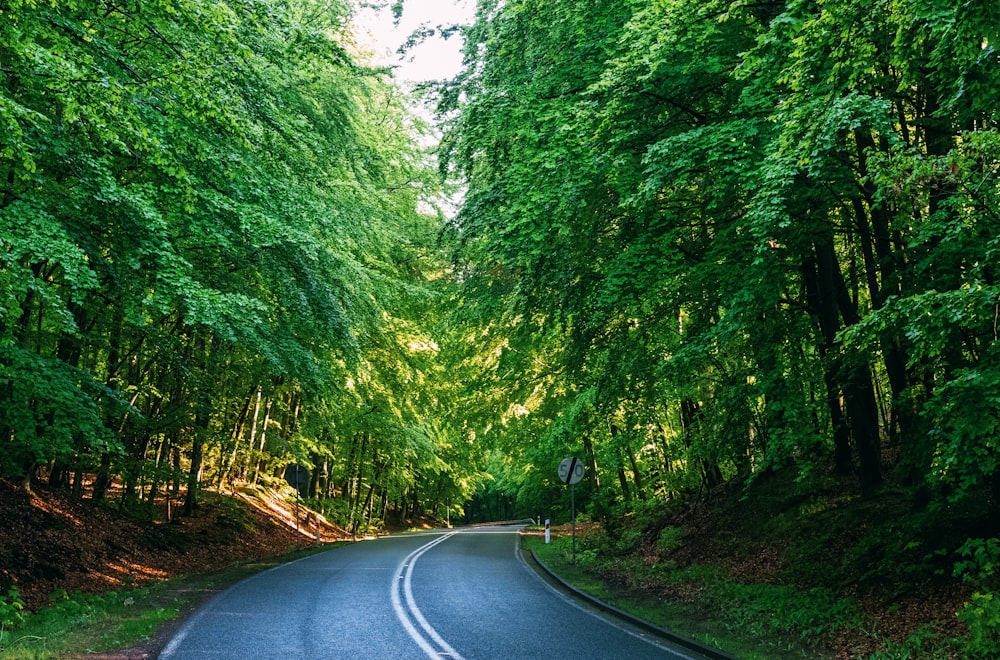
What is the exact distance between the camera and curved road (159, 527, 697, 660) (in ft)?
24.6

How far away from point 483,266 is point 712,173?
9.01 meters

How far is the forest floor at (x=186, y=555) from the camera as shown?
7.89m

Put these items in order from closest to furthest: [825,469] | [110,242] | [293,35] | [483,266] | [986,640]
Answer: [986,640] < [293,35] < [110,242] < [825,469] < [483,266]

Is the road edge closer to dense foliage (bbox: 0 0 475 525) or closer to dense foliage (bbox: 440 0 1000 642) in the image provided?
dense foliage (bbox: 440 0 1000 642)

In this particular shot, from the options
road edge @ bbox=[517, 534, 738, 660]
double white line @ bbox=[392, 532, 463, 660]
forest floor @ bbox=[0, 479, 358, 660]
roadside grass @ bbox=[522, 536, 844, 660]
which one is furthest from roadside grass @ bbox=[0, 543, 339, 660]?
roadside grass @ bbox=[522, 536, 844, 660]

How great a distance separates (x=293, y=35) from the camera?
9289mm

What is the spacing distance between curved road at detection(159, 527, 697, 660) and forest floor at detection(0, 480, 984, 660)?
765mm

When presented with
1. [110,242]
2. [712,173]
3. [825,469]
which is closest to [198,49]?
[110,242]

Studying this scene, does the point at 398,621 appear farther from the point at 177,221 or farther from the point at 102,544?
the point at 102,544

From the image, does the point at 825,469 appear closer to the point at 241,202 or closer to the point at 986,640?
the point at 986,640

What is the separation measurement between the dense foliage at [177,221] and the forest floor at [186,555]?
1.20 meters

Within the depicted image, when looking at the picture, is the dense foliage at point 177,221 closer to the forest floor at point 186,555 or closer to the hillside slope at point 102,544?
the hillside slope at point 102,544

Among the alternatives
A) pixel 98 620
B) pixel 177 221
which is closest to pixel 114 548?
pixel 98 620

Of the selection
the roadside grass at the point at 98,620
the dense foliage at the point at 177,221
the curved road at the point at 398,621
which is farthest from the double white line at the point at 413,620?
the dense foliage at the point at 177,221
